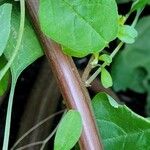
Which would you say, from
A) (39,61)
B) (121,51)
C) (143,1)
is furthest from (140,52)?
(143,1)

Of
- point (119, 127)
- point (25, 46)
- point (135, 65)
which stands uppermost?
point (25, 46)

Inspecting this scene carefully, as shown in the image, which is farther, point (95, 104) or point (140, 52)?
point (140, 52)

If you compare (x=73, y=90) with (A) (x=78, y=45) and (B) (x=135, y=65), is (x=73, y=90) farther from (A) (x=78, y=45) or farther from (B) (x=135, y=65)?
→ (B) (x=135, y=65)

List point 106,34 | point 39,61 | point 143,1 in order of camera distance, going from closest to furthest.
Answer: point 106,34, point 143,1, point 39,61

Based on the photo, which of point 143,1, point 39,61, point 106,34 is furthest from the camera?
point 39,61

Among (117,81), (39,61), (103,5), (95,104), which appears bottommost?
(117,81)

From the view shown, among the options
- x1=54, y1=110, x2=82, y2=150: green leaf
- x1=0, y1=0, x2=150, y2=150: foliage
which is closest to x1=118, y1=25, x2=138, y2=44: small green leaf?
x1=0, y1=0, x2=150, y2=150: foliage

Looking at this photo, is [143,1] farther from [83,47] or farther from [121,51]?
[121,51]

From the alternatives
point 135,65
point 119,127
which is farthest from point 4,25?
point 135,65
